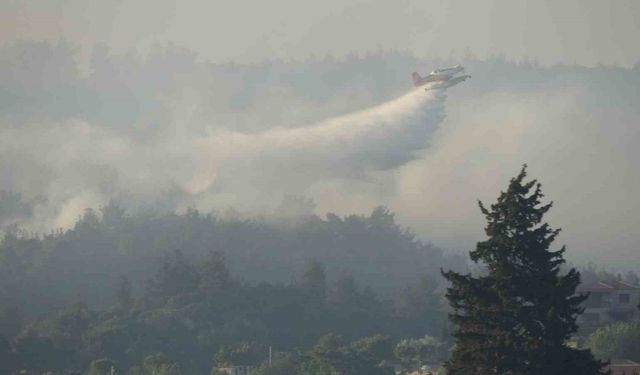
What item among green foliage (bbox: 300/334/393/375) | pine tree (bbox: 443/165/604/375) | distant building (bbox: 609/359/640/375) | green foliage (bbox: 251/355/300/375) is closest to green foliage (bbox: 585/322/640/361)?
distant building (bbox: 609/359/640/375)

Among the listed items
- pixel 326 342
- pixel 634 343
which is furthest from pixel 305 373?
pixel 634 343

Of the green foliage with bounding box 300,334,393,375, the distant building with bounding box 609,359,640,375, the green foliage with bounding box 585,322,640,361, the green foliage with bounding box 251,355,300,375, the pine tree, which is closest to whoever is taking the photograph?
the pine tree

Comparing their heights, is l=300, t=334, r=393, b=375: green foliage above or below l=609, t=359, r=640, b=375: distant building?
above

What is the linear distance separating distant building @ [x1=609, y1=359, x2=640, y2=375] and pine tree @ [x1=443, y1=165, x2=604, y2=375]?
72866 millimetres

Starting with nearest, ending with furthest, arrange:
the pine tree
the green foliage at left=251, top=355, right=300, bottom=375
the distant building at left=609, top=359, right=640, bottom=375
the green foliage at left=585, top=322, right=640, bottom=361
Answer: the pine tree < the distant building at left=609, top=359, right=640, bottom=375 < the green foliage at left=585, top=322, right=640, bottom=361 < the green foliage at left=251, top=355, right=300, bottom=375

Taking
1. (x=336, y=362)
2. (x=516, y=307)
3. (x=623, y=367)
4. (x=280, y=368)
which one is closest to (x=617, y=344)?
(x=623, y=367)

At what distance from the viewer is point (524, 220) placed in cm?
9300

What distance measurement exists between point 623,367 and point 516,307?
3218 inches

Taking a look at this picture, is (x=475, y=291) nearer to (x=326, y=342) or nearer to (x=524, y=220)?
(x=524, y=220)

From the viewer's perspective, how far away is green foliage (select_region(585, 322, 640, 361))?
179 m

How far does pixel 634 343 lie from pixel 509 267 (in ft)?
302

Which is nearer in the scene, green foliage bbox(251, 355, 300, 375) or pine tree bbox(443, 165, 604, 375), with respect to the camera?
pine tree bbox(443, 165, 604, 375)

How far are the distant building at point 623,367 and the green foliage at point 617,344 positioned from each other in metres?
1.21

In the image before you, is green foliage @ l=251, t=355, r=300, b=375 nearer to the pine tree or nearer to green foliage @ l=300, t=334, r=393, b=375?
green foliage @ l=300, t=334, r=393, b=375
